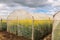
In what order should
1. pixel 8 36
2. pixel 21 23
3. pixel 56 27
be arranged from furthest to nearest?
pixel 21 23
pixel 8 36
pixel 56 27

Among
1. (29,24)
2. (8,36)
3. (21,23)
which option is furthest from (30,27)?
Answer: (8,36)

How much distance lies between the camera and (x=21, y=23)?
9695mm

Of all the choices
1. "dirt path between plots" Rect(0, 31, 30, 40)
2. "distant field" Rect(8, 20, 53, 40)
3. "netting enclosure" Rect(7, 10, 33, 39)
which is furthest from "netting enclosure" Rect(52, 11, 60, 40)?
"dirt path between plots" Rect(0, 31, 30, 40)

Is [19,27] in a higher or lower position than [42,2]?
lower

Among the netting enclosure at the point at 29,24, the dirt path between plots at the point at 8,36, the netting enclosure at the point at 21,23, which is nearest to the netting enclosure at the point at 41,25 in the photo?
the netting enclosure at the point at 29,24

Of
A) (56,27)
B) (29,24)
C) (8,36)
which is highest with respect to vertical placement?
(29,24)

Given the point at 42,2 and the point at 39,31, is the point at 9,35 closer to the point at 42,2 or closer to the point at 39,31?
the point at 39,31

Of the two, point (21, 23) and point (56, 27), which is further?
point (21, 23)

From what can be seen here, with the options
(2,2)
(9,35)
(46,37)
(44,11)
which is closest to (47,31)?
(46,37)

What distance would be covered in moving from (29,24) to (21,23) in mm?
358

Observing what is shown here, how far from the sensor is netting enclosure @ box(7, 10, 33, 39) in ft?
31.5

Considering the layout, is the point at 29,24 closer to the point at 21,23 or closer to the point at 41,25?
the point at 21,23

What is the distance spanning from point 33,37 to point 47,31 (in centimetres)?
67

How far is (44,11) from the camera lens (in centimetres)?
944
